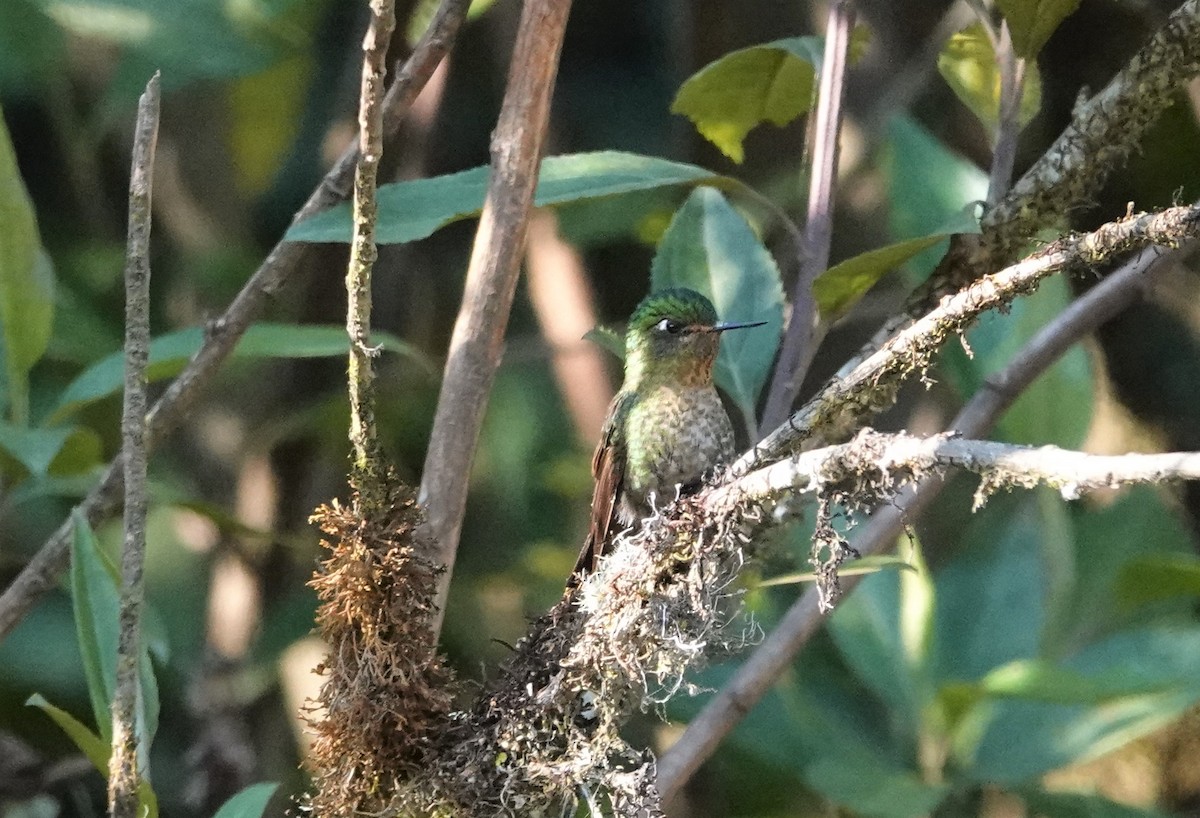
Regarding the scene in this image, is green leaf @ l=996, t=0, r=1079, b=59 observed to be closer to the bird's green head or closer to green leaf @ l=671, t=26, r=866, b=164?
green leaf @ l=671, t=26, r=866, b=164

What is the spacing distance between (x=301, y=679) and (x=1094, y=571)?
1.35m

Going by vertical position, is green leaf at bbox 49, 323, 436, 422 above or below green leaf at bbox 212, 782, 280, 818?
above

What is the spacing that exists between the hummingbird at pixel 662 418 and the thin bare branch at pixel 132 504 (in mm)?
735

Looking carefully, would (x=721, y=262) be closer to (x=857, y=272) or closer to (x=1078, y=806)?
(x=857, y=272)

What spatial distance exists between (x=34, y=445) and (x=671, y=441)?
0.82 m

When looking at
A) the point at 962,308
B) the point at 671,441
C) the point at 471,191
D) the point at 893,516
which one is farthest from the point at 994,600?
the point at 962,308

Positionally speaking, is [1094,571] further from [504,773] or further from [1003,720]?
[504,773]

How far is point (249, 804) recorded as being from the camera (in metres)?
1.18

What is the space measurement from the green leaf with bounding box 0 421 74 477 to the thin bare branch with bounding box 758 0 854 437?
2.72 ft

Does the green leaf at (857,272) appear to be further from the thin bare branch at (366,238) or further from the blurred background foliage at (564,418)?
the thin bare branch at (366,238)

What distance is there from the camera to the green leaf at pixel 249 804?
A: 1.17 metres

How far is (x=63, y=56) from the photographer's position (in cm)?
241

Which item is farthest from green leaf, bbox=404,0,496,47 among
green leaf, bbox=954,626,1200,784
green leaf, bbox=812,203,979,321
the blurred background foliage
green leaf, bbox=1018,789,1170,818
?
green leaf, bbox=1018,789,1170,818

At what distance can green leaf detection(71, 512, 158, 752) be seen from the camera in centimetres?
119
